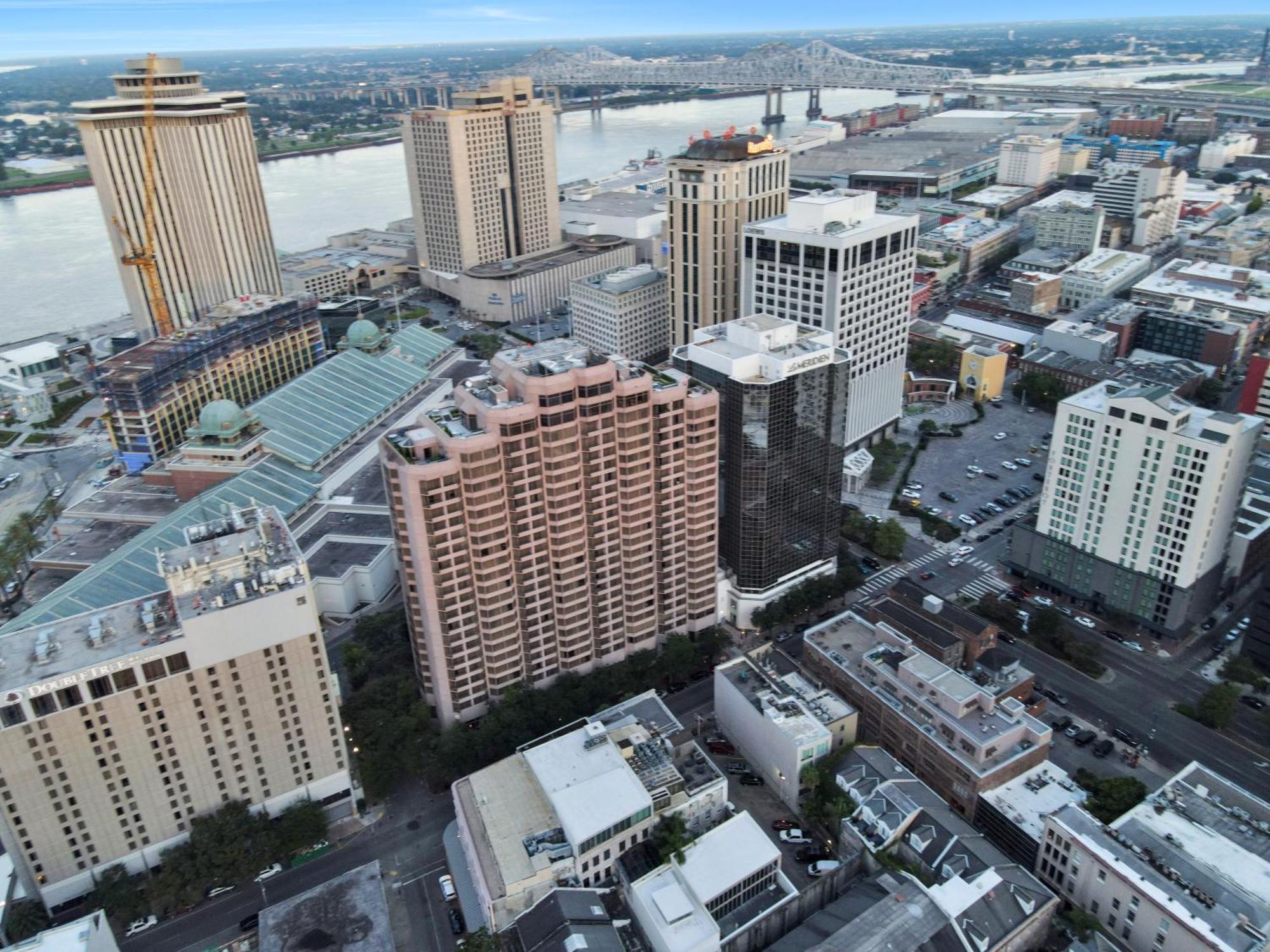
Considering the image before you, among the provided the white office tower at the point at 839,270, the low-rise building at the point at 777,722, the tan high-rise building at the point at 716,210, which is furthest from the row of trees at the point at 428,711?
the tan high-rise building at the point at 716,210

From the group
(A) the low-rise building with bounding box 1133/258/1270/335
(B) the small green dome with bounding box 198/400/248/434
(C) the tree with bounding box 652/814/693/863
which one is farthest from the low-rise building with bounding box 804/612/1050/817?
(A) the low-rise building with bounding box 1133/258/1270/335

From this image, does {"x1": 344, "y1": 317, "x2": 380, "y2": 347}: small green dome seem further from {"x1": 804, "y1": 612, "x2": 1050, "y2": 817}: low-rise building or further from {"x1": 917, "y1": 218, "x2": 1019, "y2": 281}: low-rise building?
{"x1": 917, "y1": 218, "x2": 1019, "y2": 281}: low-rise building

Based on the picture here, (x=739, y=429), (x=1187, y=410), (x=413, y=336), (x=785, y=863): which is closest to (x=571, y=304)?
(x=413, y=336)

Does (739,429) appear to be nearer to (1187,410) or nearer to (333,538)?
(1187,410)

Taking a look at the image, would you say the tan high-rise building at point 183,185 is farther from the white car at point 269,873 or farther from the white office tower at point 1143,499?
the white office tower at point 1143,499

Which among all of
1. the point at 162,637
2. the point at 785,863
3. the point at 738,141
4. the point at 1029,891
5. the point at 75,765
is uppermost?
the point at 738,141
